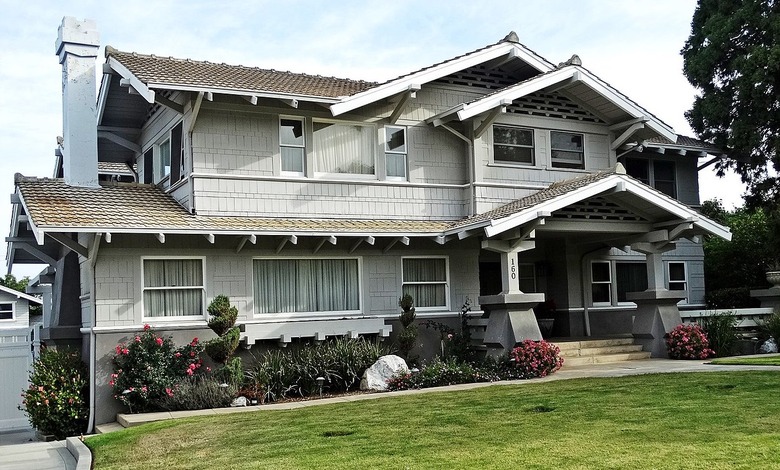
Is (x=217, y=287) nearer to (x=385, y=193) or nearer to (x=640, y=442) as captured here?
(x=385, y=193)

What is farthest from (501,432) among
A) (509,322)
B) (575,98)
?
(575,98)

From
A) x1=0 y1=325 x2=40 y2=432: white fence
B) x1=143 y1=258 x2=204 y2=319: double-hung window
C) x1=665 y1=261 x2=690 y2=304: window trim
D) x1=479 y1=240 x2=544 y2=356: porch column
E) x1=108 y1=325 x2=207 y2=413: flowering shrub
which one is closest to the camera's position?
x1=108 y1=325 x2=207 y2=413: flowering shrub

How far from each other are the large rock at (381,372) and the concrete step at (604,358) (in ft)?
14.4

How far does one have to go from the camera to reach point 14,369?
18672mm

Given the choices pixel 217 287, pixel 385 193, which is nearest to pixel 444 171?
pixel 385 193

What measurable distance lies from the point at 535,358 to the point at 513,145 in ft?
18.5

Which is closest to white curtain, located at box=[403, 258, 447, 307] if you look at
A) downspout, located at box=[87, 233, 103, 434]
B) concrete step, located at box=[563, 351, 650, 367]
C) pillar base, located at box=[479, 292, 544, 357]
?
pillar base, located at box=[479, 292, 544, 357]

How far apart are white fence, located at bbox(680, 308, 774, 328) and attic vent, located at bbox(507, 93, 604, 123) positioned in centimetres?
536

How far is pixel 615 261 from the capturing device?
2320cm

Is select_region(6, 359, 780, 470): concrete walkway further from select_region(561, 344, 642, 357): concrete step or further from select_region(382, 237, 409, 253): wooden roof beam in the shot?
select_region(382, 237, 409, 253): wooden roof beam

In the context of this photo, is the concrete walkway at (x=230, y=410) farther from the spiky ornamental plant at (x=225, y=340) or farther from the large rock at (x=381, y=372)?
the spiky ornamental plant at (x=225, y=340)

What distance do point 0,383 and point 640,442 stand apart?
14.9m

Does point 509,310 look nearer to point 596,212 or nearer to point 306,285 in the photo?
point 596,212

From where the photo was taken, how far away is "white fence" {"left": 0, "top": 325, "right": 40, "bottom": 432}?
61.0ft
